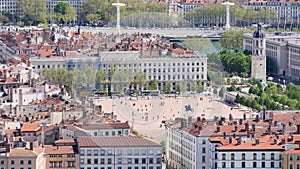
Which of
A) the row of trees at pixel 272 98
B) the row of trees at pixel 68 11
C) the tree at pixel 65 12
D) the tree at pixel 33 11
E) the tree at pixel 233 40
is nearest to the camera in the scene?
the row of trees at pixel 272 98

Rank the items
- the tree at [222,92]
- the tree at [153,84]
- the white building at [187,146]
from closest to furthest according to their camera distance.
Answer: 1. the white building at [187,146]
2. the tree at [222,92]
3. the tree at [153,84]

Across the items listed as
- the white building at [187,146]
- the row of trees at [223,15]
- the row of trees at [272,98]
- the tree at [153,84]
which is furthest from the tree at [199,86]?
the row of trees at [223,15]

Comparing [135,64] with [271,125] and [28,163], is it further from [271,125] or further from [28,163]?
[28,163]

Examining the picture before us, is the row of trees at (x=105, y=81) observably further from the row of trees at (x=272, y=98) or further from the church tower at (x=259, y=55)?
the church tower at (x=259, y=55)

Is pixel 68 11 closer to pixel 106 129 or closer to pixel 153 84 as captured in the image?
pixel 153 84

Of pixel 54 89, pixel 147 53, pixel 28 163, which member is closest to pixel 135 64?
pixel 147 53

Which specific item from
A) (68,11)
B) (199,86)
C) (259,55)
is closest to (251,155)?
(199,86)
